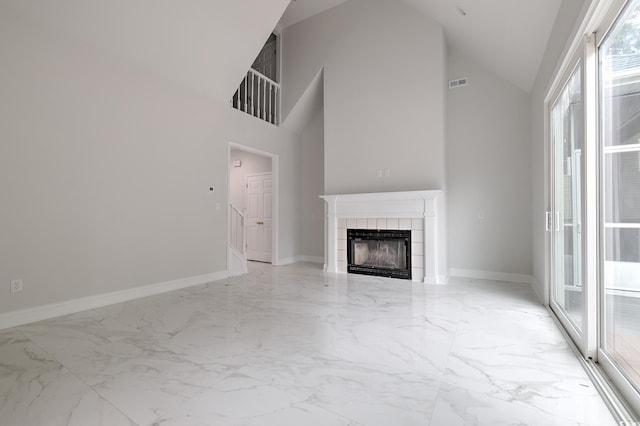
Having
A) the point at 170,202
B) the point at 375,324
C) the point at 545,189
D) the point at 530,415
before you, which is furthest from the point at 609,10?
the point at 170,202

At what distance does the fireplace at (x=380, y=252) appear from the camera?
190 inches

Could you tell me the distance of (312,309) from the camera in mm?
3246

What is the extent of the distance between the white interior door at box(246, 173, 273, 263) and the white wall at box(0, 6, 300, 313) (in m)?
1.81

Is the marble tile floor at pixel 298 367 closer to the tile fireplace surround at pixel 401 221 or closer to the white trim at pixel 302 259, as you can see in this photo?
the tile fireplace surround at pixel 401 221

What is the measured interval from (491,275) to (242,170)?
562 centimetres

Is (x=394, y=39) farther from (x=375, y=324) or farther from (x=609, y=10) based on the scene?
(x=375, y=324)

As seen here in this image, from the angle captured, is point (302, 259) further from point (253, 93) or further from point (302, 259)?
point (253, 93)

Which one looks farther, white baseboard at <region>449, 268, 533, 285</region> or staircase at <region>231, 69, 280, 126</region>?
staircase at <region>231, 69, 280, 126</region>

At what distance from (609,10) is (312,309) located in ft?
10.5

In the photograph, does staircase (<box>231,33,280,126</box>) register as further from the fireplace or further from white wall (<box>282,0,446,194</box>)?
the fireplace

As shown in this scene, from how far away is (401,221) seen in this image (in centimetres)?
486

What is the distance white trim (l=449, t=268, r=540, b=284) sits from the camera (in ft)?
15.0

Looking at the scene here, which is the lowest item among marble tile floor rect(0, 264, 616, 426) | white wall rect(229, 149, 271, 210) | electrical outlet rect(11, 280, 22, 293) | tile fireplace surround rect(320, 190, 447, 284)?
marble tile floor rect(0, 264, 616, 426)

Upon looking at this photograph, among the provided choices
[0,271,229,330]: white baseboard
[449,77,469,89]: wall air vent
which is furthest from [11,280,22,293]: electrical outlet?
[449,77,469,89]: wall air vent
